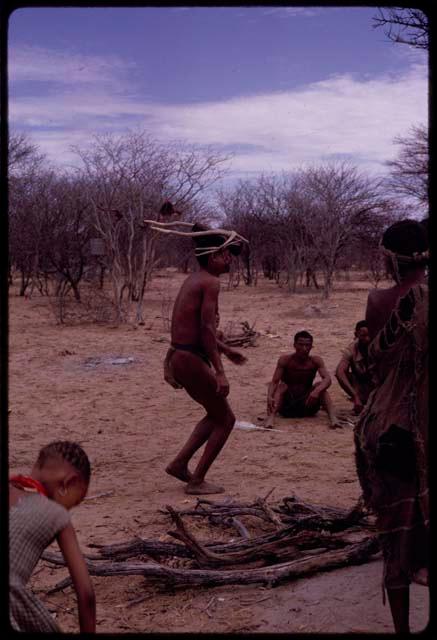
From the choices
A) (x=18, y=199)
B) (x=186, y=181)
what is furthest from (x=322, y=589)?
(x=18, y=199)

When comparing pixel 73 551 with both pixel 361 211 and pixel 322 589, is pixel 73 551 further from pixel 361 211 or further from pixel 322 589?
pixel 361 211

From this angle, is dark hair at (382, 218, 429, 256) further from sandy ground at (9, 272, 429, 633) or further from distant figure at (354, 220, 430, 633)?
sandy ground at (9, 272, 429, 633)

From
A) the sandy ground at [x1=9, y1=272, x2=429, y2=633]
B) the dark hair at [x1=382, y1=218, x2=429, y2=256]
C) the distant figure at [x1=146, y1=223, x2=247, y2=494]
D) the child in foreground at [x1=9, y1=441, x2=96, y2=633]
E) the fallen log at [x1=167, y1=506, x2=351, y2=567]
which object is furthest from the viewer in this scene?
the distant figure at [x1=146, y1=223, x2=247, y2=494]

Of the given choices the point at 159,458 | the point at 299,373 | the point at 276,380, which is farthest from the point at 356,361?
the point at 159,458

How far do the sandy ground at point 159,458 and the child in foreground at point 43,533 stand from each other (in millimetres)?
1155

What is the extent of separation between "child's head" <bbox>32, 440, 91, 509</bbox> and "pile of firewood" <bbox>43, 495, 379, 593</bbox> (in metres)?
1.12

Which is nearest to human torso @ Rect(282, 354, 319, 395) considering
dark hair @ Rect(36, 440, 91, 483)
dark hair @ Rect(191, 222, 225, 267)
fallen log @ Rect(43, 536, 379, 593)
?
dark hair @ Rect(191, 222, 225, 267)

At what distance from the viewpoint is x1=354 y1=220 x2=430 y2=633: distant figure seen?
2.60 meters

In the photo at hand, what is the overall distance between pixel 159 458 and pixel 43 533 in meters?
3.90

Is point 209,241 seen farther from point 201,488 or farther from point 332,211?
point 332,211

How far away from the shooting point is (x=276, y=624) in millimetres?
3104

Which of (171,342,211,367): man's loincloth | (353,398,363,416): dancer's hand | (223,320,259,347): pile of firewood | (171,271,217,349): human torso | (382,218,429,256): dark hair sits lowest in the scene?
A: (353,398,363,416): dancer's hand

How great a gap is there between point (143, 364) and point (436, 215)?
347 inches

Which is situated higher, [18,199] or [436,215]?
[18,199]
